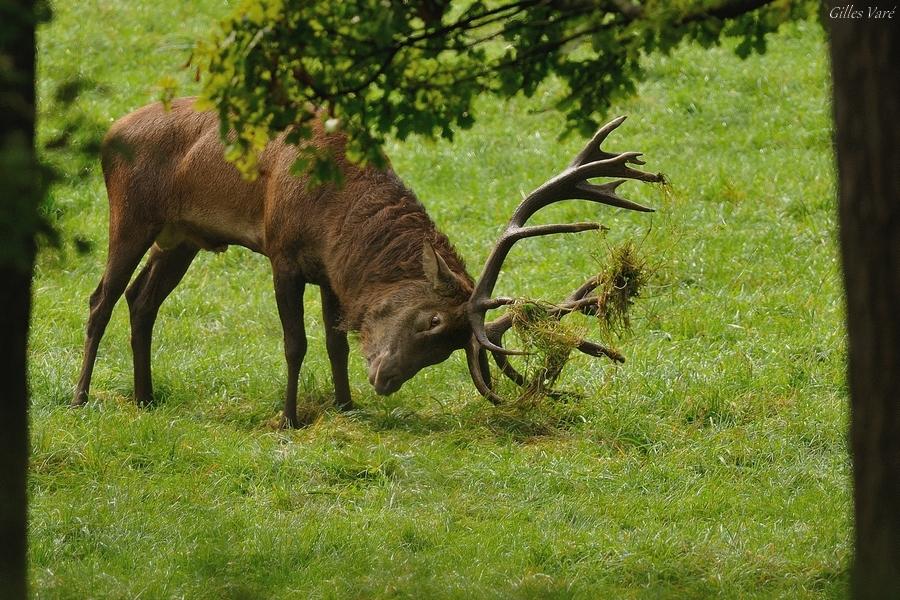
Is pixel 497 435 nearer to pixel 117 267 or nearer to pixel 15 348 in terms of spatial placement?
pixel 117 267

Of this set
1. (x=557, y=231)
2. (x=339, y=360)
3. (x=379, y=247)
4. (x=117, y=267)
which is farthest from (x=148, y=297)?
(x=557, y=231)

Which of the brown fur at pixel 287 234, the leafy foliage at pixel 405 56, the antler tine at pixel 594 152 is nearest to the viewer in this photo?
the leafy foliage at pixel 405 56

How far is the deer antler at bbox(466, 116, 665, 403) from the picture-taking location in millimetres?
7375

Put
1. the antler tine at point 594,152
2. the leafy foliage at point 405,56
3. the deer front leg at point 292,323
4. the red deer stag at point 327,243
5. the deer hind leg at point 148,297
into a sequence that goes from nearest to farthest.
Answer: the leafy foliage at point 405,56
the antler tine at point 594,152
the red deer stag at point 327,243
the deer front leg at point 292,323
the deer hind leg at point 148,297

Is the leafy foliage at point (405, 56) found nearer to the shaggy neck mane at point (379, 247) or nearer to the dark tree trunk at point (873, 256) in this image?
the dark tree trunk at point (873, 256)

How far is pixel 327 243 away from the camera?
8102 millimetres

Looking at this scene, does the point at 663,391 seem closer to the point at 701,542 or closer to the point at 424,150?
the point at 701,542

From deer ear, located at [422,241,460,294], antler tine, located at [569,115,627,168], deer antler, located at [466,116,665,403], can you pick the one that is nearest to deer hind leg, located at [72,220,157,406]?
deer ear, located at [422,241,460,294]

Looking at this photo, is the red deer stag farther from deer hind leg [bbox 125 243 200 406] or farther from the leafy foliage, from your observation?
the leafy foliage

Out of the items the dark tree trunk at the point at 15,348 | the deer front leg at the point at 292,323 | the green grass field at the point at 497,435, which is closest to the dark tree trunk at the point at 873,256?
the green grass field at the point at 497,435

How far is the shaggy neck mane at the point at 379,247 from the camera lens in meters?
7.97

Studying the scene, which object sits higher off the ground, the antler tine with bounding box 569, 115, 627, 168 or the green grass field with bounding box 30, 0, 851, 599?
the antler tine with bounding box 569, 115, 627, 168

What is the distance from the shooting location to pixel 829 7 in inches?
140

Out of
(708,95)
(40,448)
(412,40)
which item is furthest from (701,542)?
(708,95)
